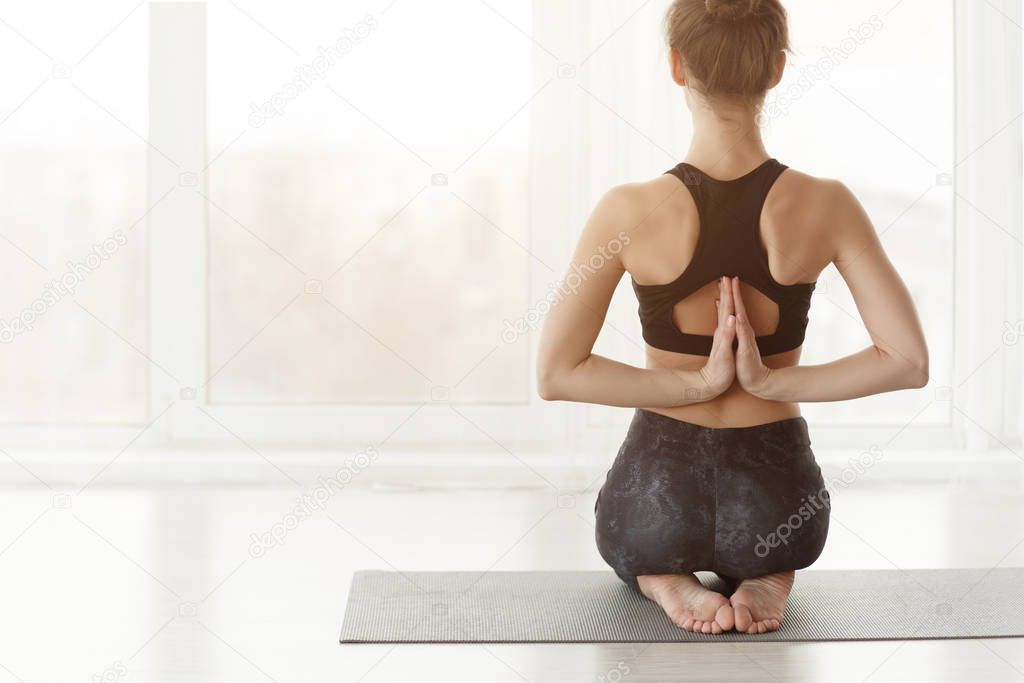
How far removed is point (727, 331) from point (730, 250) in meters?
0.13

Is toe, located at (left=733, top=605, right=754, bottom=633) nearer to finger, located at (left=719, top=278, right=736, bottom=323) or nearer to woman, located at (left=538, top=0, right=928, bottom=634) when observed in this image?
woman, located at (left=538, top=0, right=928, bottom=634)

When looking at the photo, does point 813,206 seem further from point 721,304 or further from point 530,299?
point 530,299

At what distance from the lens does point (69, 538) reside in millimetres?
2623

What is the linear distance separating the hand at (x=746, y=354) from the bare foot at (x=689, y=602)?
0.33 meters

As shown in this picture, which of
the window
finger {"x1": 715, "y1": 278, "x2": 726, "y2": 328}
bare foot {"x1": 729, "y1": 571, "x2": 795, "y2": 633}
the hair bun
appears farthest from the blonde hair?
the window

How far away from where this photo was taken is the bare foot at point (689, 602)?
1.87 metres

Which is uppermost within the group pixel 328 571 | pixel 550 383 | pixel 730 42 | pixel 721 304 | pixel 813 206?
pixel 730 42

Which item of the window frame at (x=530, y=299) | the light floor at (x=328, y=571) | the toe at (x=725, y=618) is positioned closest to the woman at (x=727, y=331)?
the toe at (x=725, y=618)

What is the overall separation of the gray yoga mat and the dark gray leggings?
11 cm

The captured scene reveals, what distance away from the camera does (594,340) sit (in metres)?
1.95

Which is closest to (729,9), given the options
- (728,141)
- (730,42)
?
(730,42)

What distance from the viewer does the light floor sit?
172cm

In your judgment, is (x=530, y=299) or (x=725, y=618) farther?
(x=530, y=299)

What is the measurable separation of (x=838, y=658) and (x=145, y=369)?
2.28 m
